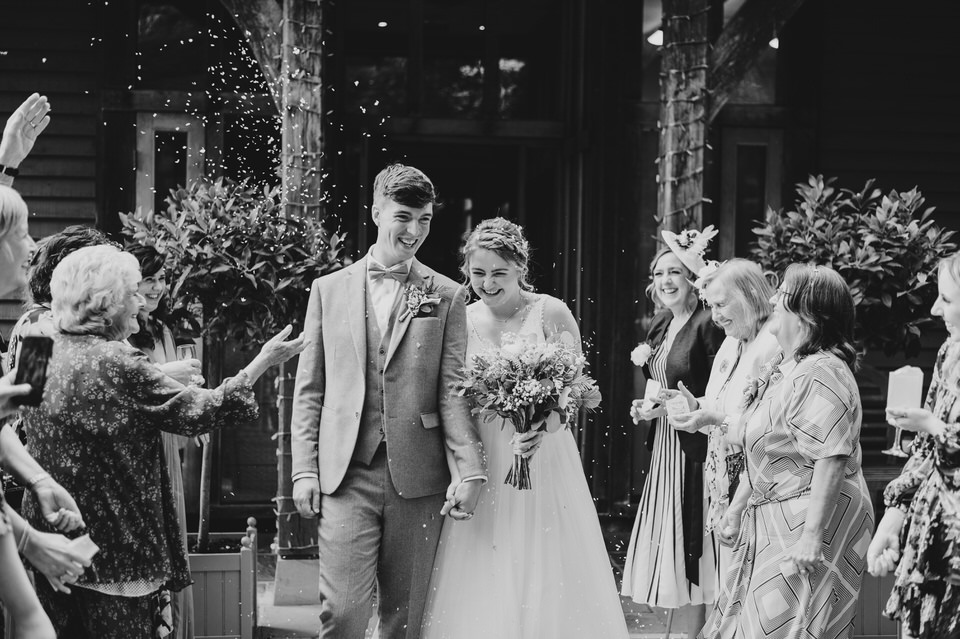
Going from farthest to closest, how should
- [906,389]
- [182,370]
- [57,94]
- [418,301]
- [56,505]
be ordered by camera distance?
1. [57,94]
2. [418,301]
3. [182,370]
4. [906,389]
5. [56,505]

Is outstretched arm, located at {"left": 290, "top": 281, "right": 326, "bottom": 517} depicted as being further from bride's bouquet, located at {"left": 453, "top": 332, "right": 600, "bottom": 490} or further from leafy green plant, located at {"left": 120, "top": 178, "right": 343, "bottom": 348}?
leafy green plant, located at {"left": 120, "top": 178, "right": 343, "bottom": 348}

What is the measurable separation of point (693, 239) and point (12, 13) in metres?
5.37

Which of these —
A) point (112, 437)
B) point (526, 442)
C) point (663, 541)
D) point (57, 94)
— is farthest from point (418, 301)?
point (57, 94)

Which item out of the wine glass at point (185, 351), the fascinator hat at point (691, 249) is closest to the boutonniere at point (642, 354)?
the fascinator hat at point (691, 249)

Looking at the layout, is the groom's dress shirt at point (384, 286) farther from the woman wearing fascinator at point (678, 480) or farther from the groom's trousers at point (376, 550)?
the woman wearing fascinator at point (678, 480)

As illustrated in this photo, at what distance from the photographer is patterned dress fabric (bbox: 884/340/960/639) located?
11.6 ft

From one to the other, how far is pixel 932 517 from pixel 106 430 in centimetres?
289

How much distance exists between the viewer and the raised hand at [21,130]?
4.39m

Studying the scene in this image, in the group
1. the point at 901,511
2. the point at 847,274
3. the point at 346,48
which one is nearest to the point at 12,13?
the point at 346,48

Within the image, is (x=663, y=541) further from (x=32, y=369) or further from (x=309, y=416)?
(x=32, y=369)

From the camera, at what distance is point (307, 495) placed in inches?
168

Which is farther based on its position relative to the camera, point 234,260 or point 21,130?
point 234,260

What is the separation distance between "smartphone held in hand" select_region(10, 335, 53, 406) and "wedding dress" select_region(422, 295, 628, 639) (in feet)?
6.44

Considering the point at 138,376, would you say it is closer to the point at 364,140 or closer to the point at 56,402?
the point at 56,402
